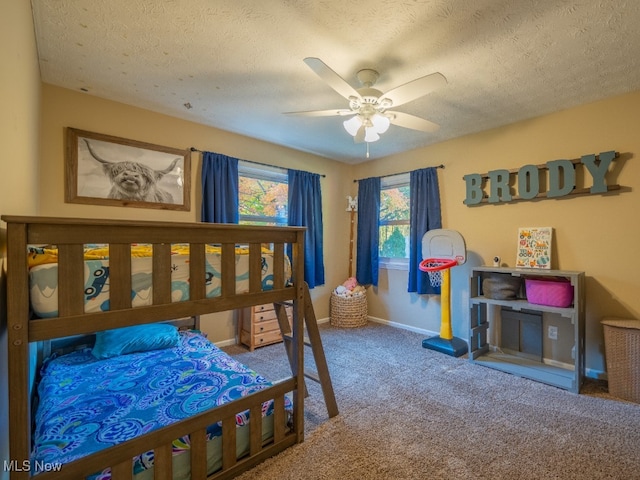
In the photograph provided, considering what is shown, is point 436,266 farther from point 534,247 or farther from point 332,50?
point 332,50

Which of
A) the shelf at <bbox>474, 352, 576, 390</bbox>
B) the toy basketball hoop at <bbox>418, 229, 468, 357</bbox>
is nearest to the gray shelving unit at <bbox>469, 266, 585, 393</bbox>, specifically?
the shelf at <bbox>474, 352, 576, 390</bbox>

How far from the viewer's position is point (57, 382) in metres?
1.79

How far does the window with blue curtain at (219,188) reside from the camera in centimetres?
310

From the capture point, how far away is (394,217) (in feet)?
13.8

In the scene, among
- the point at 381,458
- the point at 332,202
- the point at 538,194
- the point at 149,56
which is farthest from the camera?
the point at 332,202

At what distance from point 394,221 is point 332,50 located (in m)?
2.69

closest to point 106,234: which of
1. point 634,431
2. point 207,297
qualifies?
point 207,297

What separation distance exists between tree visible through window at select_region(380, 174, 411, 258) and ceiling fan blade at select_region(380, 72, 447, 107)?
220cm

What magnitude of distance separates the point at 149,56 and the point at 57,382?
2.15 metres

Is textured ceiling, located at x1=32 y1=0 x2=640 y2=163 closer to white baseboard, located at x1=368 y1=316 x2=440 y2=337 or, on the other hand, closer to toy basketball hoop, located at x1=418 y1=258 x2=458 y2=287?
toy basketball hoop, located at x1=418 y1=258 x2=458 y2=287

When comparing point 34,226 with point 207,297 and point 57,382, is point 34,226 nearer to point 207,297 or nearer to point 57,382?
point 207,297

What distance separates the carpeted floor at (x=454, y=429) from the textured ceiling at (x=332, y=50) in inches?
94.1

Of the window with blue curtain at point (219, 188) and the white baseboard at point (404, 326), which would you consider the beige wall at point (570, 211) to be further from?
the window with blue curtain at point (219, 188)

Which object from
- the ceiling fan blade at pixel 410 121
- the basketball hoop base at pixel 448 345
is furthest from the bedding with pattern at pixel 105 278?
the basketball hoop base at pixel 448 345
